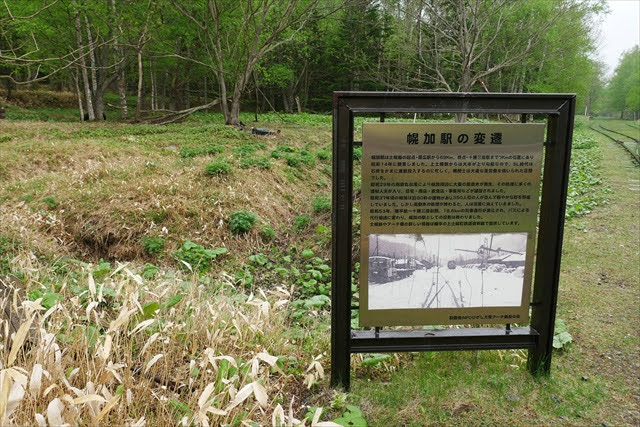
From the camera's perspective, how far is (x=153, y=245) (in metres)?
6.47

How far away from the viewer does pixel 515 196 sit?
2.86m

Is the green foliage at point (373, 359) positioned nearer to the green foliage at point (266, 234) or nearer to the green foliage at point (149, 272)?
Result: the green foliage at point (149, 272)

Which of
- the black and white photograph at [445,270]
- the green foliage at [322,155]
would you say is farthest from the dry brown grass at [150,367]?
the green foliage at [322,155]

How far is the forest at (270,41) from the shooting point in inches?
539

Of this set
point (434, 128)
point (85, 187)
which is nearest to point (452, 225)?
point (434, 128)

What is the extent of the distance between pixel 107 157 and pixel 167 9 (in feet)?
37.8

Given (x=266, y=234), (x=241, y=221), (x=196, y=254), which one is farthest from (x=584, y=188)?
(x=196, y=254)

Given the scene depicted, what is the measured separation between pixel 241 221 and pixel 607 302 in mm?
4825

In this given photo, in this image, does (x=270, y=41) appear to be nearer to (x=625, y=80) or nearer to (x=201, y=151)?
(x=201, y=151)

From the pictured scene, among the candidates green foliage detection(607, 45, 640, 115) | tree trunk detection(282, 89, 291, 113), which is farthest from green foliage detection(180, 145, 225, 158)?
green foliage detection(607, 45, 640, 115)

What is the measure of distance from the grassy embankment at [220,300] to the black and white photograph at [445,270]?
0.60m

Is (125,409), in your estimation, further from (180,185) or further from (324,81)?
(324,81)

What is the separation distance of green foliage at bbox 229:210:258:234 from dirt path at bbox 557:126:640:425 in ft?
14.2

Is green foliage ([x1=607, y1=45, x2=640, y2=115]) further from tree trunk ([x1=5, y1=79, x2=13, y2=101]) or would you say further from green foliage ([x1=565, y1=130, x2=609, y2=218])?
tree trunk ([x1=5, y1=79, x2=13, y2=101])
